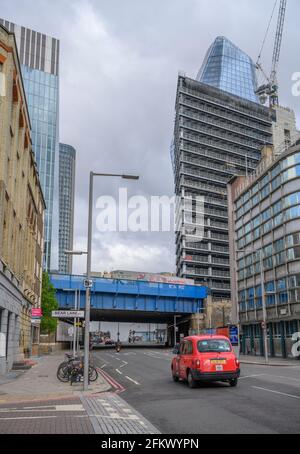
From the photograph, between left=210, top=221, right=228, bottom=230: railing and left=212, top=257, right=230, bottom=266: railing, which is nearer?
left=212, top=257, right=230, bottom=266: railing

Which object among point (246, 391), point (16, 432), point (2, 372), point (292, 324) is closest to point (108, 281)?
point (292, 324)

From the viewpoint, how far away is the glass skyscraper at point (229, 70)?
18575 centimetres

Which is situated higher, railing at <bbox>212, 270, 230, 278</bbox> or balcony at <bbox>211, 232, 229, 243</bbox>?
balcony at <bbox>211, 232, 229, 243</bbox>

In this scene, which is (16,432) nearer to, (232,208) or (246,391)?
(246,391)

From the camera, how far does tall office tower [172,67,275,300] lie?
122250 millimetres

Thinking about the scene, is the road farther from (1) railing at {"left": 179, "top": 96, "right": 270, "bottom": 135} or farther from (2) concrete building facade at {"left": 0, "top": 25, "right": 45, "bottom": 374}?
(1) railing at {"left": 179, "top": 96, "right": 270, "bottom": 135}

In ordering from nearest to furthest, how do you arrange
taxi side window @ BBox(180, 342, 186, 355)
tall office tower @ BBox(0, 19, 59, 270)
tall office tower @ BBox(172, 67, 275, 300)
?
taxi side window @ BBox(180, 342, 186, 355)
tall office tower @ BBox(172, 67, 275, 300)
tall office tower @ BBox(0, 19, 59, 270)

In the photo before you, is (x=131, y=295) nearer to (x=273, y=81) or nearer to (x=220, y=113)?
(x=220, y=113)

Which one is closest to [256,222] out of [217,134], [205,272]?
[205,272]

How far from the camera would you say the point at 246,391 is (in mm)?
14828

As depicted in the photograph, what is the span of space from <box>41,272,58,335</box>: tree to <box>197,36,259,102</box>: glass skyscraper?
143610mm

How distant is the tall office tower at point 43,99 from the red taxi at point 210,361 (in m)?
141

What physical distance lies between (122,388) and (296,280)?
1288 inches

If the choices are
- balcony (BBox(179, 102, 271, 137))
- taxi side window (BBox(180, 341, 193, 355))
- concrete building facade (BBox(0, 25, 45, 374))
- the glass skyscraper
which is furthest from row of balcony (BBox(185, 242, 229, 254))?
taxi side window (BBox(180, 341, 193, 355))
